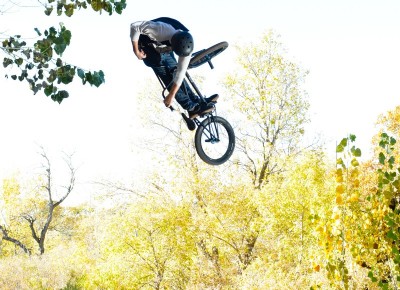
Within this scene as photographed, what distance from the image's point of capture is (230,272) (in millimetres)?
17531

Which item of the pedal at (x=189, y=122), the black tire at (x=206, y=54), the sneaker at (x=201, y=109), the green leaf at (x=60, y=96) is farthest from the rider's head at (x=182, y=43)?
the pedal at (x=189, y=122)

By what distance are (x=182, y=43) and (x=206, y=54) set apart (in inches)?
23.8

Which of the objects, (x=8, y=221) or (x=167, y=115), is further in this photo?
(x=8, y=221)

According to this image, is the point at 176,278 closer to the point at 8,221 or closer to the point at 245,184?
the point at 245,184

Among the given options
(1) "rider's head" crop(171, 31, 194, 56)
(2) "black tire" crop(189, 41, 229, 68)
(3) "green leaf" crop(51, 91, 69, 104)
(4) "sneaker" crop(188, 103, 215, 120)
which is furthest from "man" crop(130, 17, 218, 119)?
(3) "green leaf" crop(51, 91, 69, 104)

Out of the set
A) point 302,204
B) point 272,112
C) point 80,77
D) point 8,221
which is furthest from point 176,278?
point 8,221

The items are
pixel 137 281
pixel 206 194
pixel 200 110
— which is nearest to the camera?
pixel 200 110

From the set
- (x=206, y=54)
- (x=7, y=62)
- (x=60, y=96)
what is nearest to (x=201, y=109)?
(x=206, y=54)

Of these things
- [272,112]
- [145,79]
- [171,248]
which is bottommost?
[171,248]

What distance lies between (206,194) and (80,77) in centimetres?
1451

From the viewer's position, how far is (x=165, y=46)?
4.55 m

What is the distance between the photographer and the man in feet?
13.8

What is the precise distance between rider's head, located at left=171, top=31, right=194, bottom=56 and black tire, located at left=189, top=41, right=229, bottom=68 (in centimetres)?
47

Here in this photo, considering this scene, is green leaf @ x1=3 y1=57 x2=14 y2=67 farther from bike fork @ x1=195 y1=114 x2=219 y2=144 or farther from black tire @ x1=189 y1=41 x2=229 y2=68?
bike fork @ x1=195 y1=114 x2=219 y2=144
